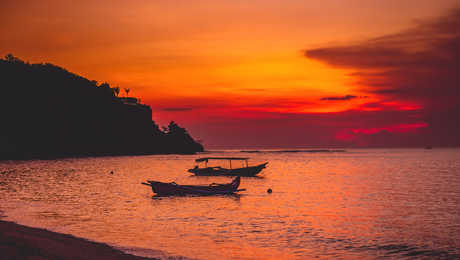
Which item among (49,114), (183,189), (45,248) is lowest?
(45,248)

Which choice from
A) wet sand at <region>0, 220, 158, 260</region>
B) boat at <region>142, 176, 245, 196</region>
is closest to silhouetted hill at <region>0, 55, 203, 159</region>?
boat at <region>142, 176, 245, 196</region>

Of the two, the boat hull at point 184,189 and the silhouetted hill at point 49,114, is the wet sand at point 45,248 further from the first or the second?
the silhouetted hill at point 49,114

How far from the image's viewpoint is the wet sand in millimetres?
13166

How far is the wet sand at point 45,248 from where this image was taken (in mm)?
13166

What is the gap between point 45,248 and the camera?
14.3 metres

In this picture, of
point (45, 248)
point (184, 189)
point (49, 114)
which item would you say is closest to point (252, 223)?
point (184, 189)

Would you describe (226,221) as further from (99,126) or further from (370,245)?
(99,126)

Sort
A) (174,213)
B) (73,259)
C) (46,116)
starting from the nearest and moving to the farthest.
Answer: (73,259) → (174,213) → (46,116)

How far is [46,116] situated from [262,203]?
15824 centimetres

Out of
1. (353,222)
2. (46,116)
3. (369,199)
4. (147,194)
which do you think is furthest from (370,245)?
(46,116)

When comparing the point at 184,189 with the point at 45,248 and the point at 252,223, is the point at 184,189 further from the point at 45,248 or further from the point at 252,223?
the point at 45,248

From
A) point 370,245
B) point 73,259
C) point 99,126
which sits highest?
point 99,126

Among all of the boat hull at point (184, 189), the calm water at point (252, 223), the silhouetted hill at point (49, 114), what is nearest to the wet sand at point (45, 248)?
the calm water at point (252, 223)

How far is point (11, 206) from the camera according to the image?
3083 centimetres
